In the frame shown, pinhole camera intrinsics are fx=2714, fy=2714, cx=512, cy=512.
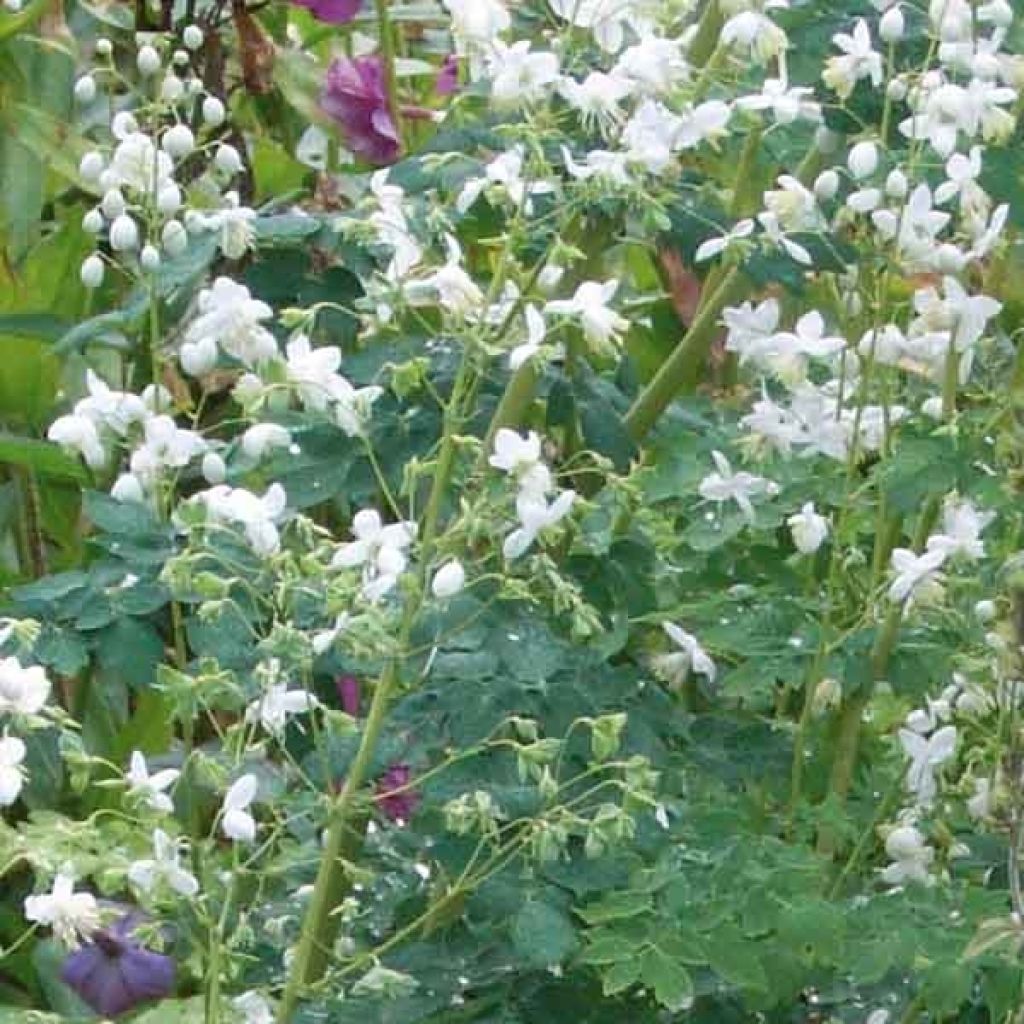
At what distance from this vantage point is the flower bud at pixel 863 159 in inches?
68.7

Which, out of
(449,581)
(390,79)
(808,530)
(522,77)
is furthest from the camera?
(390,79)

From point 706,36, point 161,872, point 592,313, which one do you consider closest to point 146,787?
point 161,872

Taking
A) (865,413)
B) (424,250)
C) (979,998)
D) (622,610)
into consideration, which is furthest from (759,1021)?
(424,250)

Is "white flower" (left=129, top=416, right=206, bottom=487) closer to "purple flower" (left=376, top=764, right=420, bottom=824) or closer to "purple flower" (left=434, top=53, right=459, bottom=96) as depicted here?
"purple flower" (left=376, top=764, right=420, bottom=824)

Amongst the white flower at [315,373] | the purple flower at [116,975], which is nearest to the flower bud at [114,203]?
the white flower at [315,373]

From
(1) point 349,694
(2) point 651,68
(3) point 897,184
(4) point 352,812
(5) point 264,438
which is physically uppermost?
(2) point 651,68

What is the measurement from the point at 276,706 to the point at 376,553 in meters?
0.12

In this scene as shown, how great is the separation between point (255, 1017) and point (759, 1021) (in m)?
0.38

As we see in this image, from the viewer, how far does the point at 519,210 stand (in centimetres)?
159

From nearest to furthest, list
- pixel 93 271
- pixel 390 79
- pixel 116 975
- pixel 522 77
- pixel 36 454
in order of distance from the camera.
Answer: pixel 522 77 < pixel 93 271 < pixel 116 975 < pixel 36 454 < pixel 390 79

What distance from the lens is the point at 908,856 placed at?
1.82 m

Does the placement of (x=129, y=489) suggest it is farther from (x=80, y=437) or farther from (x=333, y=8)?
(x=333, y=8)

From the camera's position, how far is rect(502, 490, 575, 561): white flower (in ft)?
5.08

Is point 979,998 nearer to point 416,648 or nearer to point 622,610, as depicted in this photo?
point 622,610
